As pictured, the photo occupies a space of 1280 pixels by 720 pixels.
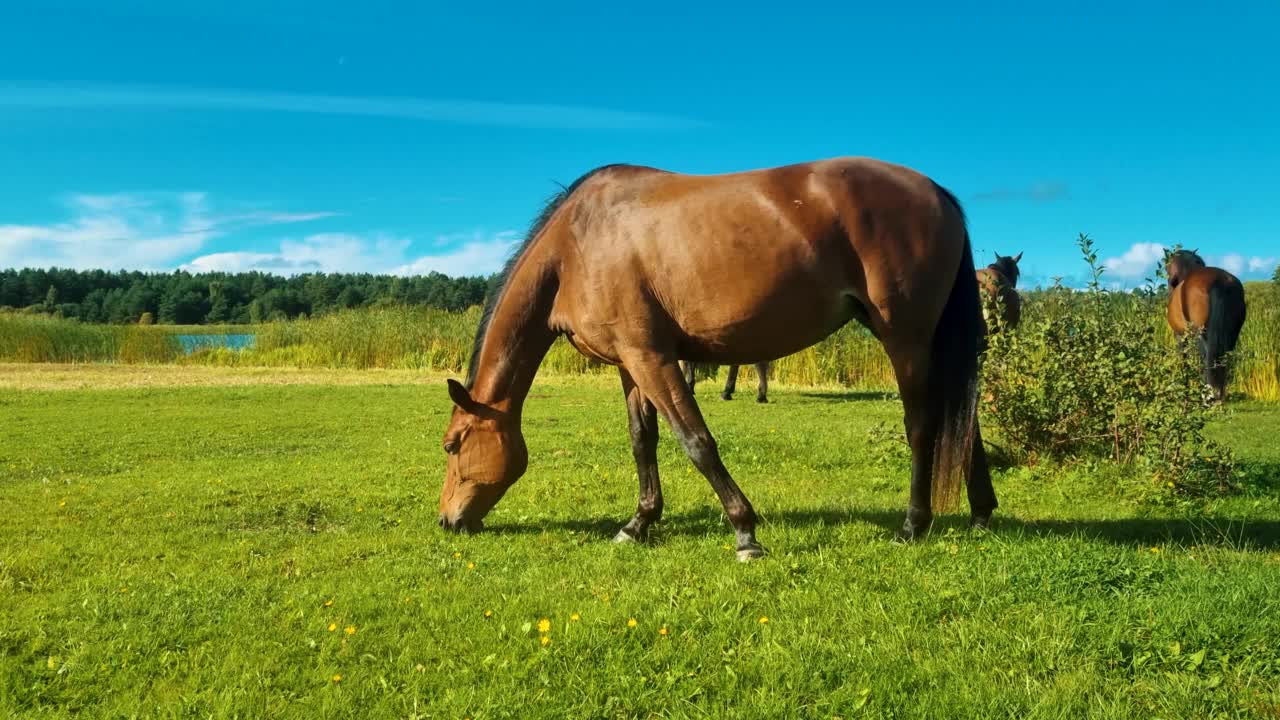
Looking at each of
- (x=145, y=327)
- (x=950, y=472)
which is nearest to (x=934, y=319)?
(x=950, y=472)

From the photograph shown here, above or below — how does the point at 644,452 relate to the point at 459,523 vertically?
above

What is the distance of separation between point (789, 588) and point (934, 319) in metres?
1.84

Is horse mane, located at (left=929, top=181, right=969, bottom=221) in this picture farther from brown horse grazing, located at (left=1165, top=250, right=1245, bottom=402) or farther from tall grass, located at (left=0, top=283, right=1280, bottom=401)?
tall grass, located at (left=0, top=283, right=1280, bottom=401)

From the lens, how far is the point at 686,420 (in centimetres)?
515

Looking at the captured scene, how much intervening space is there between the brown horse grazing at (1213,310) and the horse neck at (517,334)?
10.7 meters

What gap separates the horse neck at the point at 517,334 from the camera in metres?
5.62

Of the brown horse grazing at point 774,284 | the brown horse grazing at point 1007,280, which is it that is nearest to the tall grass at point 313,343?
the brown horse grazing at point 1007,280

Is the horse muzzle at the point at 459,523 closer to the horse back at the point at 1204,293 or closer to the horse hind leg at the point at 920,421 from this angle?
the horse hind leg at the point at 920,421

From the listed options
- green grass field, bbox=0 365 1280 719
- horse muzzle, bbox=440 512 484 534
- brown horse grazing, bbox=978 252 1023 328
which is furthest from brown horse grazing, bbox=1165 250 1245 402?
horse muzzle, bbox=440 512 484 534

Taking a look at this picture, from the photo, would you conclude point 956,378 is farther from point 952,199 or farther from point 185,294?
point 185,294

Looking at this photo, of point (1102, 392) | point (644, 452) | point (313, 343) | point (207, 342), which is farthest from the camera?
point (207, 342)

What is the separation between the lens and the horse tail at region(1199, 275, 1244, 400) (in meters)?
12.6

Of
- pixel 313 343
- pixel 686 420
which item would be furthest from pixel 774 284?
pixel 313 343

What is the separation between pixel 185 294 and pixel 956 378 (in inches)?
2401
